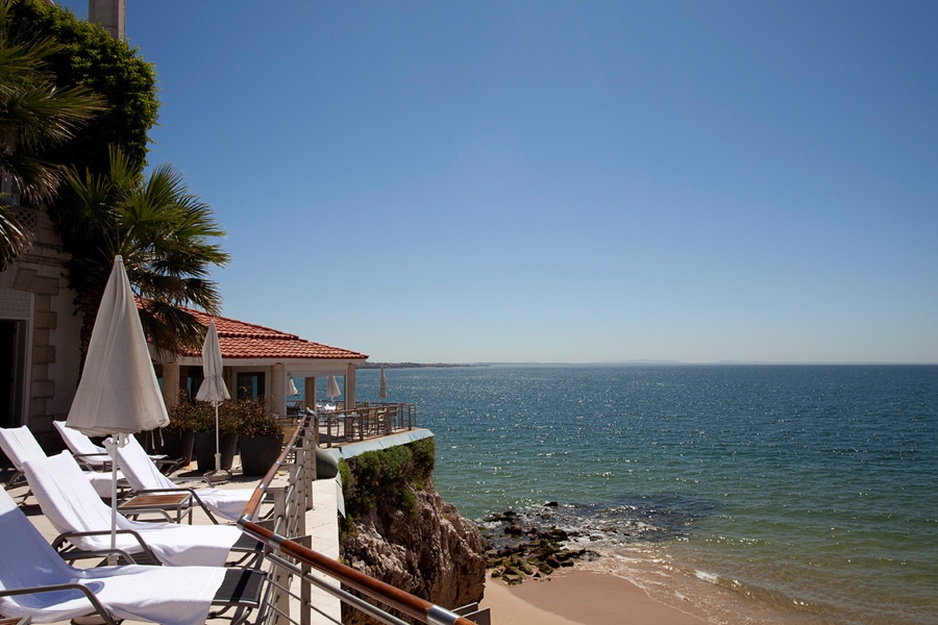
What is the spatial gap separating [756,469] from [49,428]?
3415 centimetres

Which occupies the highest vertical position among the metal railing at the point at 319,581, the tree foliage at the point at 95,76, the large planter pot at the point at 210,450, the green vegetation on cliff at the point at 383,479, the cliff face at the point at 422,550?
the tree foliage at the point at 95,76

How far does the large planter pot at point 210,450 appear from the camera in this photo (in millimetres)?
11867

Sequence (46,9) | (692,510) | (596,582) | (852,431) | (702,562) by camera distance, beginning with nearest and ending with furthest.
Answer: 1. (46,9)
2. (596,582)
3. (702,562)
4. (692,510)
5. (852,431)

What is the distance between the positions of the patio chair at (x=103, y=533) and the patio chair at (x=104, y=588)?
0.59 m

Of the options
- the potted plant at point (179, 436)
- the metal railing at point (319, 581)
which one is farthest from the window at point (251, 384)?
the metal railing at point (319, 581)

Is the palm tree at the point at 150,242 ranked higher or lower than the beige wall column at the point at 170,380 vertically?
higher

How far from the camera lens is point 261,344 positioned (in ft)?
61.4

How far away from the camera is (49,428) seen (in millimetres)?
13289

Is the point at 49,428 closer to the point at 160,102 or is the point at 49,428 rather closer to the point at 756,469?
the point at 160,102

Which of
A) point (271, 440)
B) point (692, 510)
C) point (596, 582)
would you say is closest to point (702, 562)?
point (596, 582)

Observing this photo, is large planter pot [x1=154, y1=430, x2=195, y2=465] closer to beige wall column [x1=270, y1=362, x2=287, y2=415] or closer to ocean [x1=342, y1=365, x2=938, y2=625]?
beige wall column [x1=270, y1=362, x2=287, y2=415]

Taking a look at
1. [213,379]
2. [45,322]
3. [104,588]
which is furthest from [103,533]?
[45,322]

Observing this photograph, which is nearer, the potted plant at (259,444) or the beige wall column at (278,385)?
the potted plant at (259,444)

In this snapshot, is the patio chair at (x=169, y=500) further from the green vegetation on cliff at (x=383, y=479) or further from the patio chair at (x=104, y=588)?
the green vegetation on cliff at (x=383, y=479)
